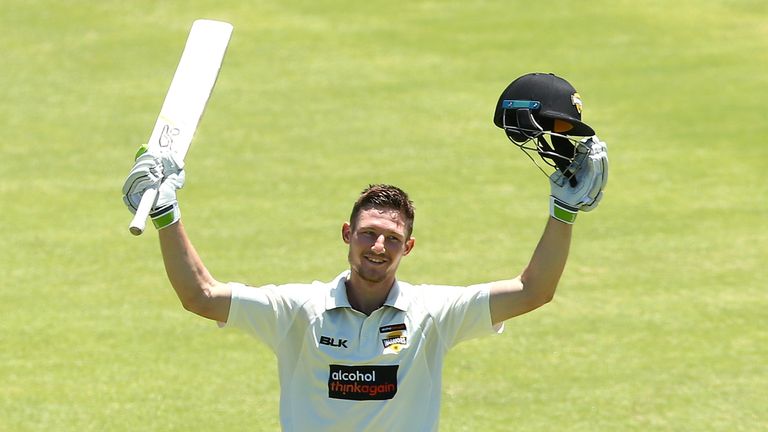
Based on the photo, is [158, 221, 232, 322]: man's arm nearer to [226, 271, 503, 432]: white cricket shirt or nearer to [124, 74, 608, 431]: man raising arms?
[124, 74, 608, 431]: man raising arms

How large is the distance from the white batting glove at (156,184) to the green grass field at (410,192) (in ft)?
11.3

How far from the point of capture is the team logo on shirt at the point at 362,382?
5168 mm

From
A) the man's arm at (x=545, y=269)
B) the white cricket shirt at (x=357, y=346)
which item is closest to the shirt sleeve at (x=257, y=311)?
the white cricket shirt at (x=357, y=346)

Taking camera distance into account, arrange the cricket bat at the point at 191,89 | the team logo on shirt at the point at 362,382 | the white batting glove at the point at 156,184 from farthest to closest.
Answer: the cricket bat at the point at 191,89 < the team logo on shirt at the point at 362,382 < the white batting glove at the point at 156,184

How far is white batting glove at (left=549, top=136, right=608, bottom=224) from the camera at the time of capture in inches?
205

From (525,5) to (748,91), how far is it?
12.0ft

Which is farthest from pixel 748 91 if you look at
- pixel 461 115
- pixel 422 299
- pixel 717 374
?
pixel 422 299

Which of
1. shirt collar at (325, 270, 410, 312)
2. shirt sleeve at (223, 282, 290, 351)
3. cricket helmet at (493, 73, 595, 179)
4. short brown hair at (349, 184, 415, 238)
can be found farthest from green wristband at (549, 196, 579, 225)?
shirt sleeve at (223, 282, 290, 351)

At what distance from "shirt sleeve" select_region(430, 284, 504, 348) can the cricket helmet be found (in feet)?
1.97

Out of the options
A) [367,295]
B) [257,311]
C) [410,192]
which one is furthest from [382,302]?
[410,192]

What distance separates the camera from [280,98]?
587 inches

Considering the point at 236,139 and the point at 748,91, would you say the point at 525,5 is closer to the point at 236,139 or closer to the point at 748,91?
the point at 748,91

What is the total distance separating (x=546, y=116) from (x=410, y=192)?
7095 mm

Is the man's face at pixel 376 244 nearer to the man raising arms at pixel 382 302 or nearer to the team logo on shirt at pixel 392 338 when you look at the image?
the man raising arms at pixel 382 302
